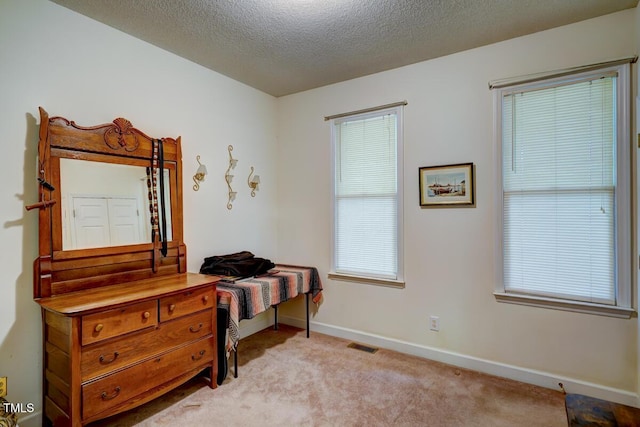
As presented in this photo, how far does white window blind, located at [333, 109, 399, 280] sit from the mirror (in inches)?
68.2

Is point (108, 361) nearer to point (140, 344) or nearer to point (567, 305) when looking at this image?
point (140, 344)

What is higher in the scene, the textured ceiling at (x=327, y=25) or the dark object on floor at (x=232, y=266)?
the textured ceiling at (x=327, y=25)

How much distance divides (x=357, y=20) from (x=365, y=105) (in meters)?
1.03

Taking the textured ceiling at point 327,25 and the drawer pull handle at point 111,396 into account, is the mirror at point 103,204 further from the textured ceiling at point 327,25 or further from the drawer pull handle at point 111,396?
the textured ceiling at point 327,25

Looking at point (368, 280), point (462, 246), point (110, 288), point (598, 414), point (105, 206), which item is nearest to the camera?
point (598, 414)

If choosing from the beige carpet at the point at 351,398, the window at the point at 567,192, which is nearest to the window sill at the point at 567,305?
the window at the point at 567,192

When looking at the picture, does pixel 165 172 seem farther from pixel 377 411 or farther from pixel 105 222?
pixel 377 411

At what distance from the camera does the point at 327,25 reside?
241cm

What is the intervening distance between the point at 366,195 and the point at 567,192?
5.32 ft

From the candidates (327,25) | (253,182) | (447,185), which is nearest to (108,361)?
(253,182)

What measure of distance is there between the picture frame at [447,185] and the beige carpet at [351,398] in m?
1.39

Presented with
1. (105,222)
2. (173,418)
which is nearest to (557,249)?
(173,418)

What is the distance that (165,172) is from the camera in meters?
2.73

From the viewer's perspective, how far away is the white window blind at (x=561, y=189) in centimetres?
233
